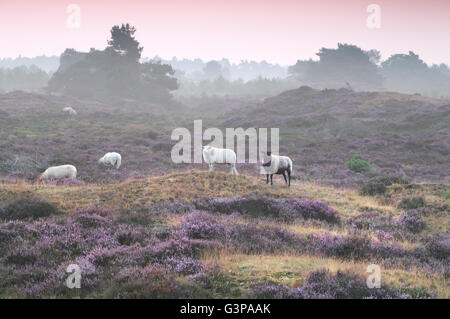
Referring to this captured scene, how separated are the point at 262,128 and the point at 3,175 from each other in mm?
28361

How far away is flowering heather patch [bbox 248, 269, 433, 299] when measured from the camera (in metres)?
5.96

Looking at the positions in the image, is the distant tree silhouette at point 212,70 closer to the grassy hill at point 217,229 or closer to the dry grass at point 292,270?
the grassy hill at point 217,229

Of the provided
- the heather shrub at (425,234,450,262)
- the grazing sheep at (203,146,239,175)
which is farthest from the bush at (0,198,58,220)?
the heather shrub at (425,234,450,262)

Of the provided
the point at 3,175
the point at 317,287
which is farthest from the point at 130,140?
the point at 317,287

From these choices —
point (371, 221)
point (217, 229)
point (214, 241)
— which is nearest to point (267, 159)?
point (371, 221)

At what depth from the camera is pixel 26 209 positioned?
10.6 meters

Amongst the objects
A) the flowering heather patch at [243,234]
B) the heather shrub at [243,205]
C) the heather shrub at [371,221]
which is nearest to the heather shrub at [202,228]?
the flowering heather patch at [243,234]

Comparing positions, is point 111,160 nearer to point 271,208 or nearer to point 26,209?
point 26,209

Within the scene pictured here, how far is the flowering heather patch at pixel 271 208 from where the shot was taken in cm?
1247

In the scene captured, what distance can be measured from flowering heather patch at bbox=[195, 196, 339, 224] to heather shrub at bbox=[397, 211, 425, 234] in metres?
2.15

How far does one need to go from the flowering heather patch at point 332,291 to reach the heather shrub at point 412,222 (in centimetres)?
590

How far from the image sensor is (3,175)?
18.8m

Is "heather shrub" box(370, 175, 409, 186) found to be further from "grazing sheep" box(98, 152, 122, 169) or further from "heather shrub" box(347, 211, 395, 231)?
"grazing sheep" box(98, 152, 122, 169)

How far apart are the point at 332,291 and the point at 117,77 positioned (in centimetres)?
7090
